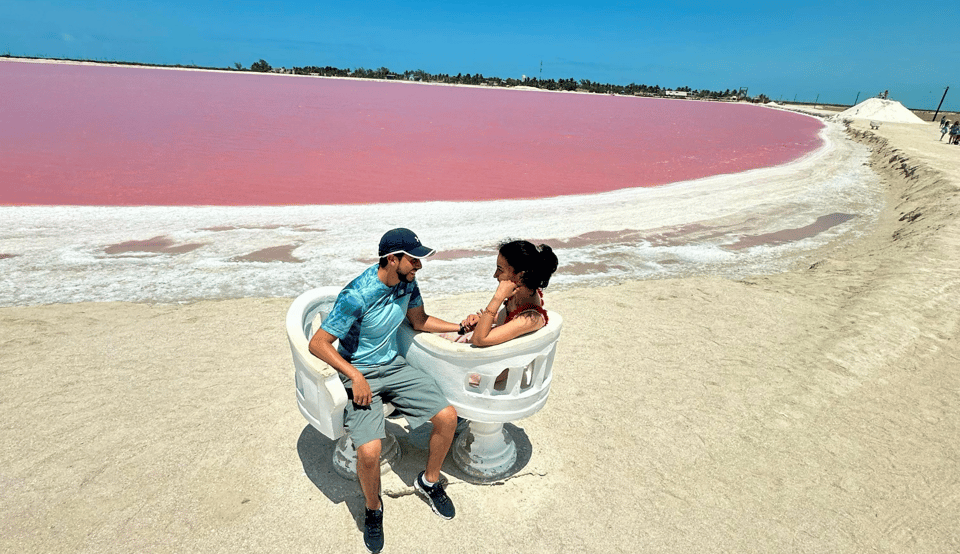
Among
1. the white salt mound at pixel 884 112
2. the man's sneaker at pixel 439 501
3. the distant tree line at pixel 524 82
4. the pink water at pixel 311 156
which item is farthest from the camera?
the distant tree line at pixel 524 82

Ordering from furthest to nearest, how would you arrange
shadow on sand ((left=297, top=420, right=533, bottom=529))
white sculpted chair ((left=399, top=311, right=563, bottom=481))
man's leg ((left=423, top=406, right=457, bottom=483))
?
shadow on sand ((left=297, top=420, right=533, bottom=529))
man's leg ((left=423, top=406, right=457, bottom=483))
white sculpted chair ((left=399, top=311, right=563, bottom=481))

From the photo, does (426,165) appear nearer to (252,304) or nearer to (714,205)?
(714,205)

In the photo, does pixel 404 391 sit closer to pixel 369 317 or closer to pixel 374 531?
pixel 369 317

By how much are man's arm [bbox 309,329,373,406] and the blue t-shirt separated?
72mm

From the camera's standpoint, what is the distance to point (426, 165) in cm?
1647

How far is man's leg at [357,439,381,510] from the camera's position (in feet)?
8.98

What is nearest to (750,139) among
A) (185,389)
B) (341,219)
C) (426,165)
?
(426,165)

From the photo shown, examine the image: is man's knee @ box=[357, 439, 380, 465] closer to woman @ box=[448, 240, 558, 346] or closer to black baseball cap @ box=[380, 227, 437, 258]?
woman @ box=[448, 240, 558, 346]

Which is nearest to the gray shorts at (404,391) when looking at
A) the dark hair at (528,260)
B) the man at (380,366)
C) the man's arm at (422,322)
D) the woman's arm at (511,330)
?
the man at (380,366)

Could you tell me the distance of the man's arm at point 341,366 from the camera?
2.72 m

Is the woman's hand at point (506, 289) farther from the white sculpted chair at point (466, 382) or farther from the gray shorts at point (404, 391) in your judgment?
the gray shorts at point (404, 391)

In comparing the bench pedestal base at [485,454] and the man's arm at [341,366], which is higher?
the man's arm at [341,366]

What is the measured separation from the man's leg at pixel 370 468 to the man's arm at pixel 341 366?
0.75ft

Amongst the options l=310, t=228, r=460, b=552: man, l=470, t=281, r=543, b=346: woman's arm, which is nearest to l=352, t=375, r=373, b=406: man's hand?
l=310, t=228, r=460, b=552: man
